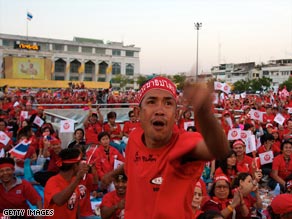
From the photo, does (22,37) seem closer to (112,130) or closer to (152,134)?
(112,130)

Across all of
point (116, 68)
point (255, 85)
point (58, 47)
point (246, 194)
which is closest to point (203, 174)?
point (246, 194)

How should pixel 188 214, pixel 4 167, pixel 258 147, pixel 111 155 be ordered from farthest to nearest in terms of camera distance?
pixel 258 147 < pixel 111 155 < pixel 4 167 < pixel 188 214

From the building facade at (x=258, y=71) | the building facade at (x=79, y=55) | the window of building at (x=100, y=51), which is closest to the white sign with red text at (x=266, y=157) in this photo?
the building facade at (x=79, y=55)

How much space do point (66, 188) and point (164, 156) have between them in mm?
1775

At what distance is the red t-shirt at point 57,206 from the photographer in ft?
10.4

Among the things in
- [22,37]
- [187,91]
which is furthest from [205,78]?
[22,37]

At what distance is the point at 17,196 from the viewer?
379 cm

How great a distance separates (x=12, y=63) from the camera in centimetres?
5481

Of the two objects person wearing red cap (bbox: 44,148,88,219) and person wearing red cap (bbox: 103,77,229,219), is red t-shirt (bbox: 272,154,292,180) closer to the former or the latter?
person wearing red cap (bbox: 44,148,88,219)

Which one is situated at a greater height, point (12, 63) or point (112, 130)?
point (12, 63)

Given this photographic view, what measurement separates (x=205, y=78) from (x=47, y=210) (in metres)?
2.64

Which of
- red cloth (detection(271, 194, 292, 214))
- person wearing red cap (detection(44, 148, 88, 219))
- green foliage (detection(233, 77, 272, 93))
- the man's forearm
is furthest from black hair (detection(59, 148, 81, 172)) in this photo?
green foliage (detection(233, 77, 272, 93))

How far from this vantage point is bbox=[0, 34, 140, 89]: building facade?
67250 mm

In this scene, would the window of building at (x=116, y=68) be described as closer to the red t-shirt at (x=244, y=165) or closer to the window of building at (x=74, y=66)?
the window of building at (x=74, y=66)
